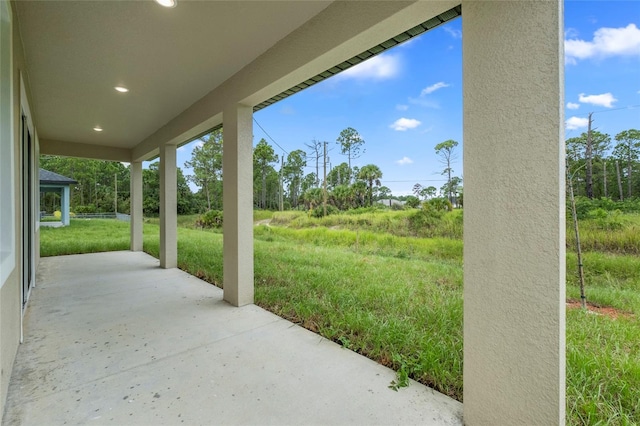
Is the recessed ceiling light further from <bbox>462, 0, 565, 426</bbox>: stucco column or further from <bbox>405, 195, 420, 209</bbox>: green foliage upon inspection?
<bbox>405, 195, 420, 209</bbox>: green foliage

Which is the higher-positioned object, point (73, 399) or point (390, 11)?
point (390, 11)

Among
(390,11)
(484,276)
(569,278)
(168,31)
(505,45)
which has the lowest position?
(569,278)

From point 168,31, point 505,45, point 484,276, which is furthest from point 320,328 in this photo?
point 168,31

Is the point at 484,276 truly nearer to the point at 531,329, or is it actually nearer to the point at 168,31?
the point at 531,329

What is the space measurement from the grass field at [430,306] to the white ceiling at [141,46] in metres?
2.95

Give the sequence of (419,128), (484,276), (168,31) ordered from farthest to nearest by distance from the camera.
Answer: (419,128) < (168,31) < (484,276)

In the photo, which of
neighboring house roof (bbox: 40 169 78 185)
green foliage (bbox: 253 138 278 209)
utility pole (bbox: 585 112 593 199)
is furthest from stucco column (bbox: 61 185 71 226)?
utility pole (bbox: 585 112 593 199)

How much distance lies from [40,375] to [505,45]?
3.81 metres

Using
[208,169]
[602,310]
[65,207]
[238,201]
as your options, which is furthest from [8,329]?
[208,169]

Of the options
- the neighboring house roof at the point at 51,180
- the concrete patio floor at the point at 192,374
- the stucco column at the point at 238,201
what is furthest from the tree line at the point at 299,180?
the concrete patio floor at the point at 192,374

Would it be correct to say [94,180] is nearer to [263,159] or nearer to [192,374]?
[263,159]

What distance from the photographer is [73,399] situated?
1.83 meters

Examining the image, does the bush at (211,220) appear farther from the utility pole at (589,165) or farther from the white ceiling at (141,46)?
the utility pole at (589,165)

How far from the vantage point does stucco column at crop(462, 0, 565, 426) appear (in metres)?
1.32
